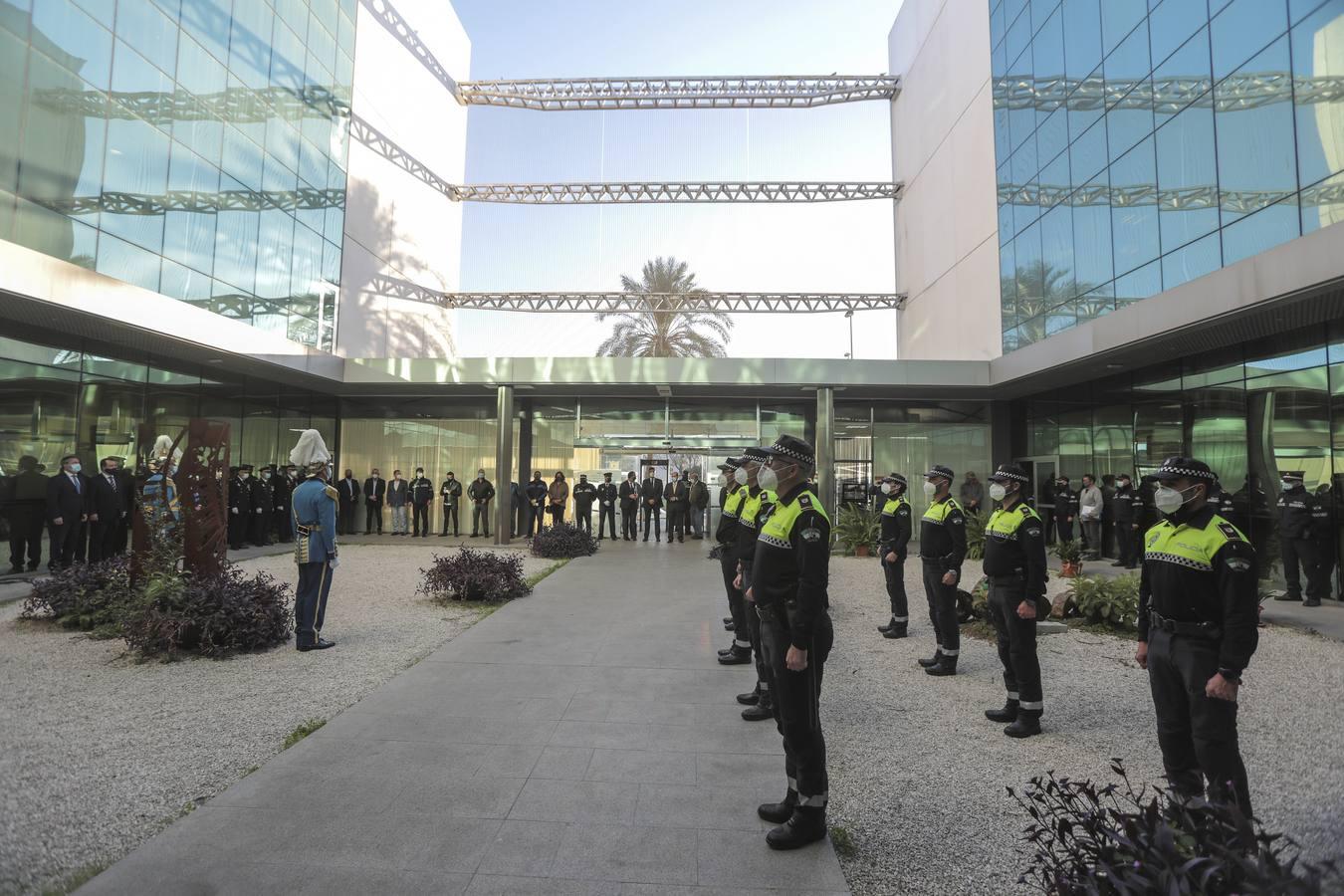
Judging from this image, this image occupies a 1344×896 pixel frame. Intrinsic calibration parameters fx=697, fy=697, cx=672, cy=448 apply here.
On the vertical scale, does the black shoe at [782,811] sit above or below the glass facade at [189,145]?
below

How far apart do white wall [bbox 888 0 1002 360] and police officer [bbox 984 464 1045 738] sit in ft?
52.1

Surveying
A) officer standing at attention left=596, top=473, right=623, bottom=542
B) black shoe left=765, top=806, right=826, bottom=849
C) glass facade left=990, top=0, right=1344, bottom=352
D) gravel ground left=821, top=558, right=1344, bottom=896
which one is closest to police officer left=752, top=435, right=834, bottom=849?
black shoe left=765, top=806, right=826, bottom=849

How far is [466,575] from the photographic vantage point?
991cm

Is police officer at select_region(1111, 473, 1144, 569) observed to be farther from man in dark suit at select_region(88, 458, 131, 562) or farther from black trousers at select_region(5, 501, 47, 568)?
black trousers at select_region(5, 501, 47, 568)

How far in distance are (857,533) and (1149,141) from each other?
1007 cm

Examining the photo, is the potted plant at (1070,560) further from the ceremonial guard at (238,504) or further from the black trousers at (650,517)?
the ceremonial guard at (238,504)

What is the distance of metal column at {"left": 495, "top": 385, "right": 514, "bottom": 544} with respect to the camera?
18281 mm

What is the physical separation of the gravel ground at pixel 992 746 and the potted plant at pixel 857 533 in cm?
846

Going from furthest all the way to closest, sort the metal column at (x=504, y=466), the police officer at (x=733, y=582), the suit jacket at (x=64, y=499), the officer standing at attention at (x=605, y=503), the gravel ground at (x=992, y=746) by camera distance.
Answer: the officer standing at attention at (x=605, y=503) → the metal column at (x=504, y=466) → the suit jacket at (x=64, y=499) → the police officer at (x=733, y=582) → the gravel ground at (x=992, y=746)

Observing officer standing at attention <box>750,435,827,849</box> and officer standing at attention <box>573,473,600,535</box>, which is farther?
officer standing at attention <box>573,473,600,535</box>

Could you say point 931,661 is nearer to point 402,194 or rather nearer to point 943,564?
point 943,564

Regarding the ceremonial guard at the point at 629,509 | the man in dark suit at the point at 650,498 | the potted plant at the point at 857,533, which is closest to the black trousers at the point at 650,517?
the man in dark suit at the point at 650,498

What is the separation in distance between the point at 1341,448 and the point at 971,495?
27.0 ft

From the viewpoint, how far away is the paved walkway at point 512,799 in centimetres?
A: 308
